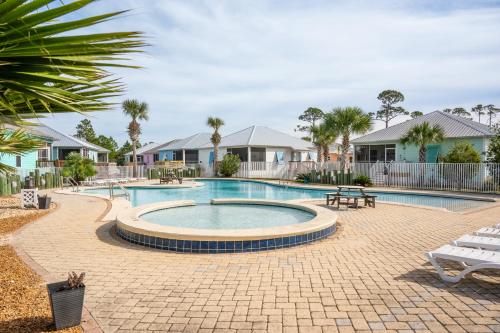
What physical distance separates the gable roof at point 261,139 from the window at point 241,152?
2.28 feet

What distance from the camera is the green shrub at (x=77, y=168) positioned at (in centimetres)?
2223

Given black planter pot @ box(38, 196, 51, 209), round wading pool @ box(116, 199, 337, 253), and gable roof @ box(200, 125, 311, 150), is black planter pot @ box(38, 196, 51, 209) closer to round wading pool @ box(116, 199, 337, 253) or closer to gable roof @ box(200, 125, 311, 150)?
round wading pool @ box(116, 199, 337, 253)

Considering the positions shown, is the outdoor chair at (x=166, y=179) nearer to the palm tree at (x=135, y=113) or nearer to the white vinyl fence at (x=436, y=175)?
the palm tree at (x=135, y=113)

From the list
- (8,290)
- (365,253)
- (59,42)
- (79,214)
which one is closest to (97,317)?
(8,290)

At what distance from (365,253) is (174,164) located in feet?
83.1

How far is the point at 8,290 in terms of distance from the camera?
4.20 metres

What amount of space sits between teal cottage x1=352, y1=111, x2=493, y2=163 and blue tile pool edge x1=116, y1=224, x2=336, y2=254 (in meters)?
18.8

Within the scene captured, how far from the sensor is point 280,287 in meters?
4.39

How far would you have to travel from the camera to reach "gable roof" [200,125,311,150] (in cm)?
3266

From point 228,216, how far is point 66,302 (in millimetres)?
7764

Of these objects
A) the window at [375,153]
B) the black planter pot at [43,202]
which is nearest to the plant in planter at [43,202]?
the black planter pot at [43,202]

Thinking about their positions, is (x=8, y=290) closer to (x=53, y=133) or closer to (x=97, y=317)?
(x=97, y=317)

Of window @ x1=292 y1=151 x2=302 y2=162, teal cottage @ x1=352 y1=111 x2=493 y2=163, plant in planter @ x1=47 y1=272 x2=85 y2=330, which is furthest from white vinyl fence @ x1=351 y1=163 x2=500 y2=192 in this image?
plant in planter @ x1=47 y1=272 x2=85 y2=330

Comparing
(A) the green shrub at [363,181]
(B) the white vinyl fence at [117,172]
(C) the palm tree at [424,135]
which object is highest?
(C) the palm tree at [424,135]
